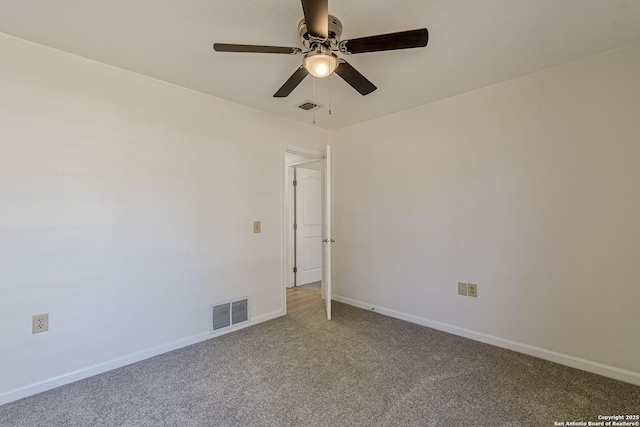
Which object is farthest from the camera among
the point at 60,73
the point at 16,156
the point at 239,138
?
the point at 239,138

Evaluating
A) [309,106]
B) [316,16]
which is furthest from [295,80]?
[309,106]

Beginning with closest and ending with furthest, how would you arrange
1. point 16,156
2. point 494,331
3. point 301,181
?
point 16,156, point 494,331, point 301,181

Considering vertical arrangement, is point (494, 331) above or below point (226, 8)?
below

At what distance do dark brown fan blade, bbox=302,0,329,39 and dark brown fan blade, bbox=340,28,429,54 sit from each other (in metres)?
0.18

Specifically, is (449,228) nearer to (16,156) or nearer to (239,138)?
(239,138)

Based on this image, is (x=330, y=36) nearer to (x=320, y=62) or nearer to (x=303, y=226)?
(x=320, y=62)

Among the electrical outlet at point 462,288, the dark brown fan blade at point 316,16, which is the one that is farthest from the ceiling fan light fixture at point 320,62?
the electrical outlet at point 462,288

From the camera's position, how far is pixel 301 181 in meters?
4.95

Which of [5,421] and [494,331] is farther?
[494,331]

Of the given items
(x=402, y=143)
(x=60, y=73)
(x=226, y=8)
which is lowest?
(x=402, y=143)

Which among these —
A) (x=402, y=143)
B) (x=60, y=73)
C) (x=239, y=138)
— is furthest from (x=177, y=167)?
(x=402, y=143)

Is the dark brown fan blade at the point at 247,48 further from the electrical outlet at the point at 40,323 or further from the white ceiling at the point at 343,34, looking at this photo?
the electrical outlet at the point at 40,323

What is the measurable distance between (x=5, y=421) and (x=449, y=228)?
11.6ft

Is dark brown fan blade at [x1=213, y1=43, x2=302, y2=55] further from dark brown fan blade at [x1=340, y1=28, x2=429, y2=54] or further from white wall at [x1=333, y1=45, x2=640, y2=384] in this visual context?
white wall at [x1=333, y1=45, x2=640, y2=384]
